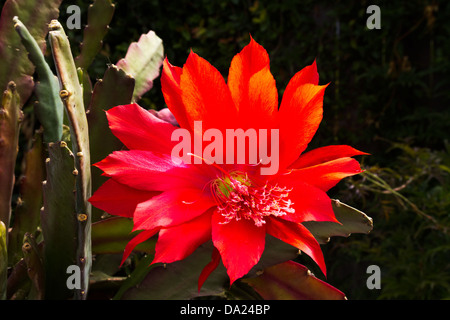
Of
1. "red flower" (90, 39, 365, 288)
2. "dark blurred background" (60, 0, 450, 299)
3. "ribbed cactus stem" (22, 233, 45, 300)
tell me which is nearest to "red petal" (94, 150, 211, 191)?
"red flower" (90, 39, 365, 288)

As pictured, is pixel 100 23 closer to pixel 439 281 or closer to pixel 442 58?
pixel 439 281

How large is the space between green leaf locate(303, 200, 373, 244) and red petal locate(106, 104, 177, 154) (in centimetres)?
19

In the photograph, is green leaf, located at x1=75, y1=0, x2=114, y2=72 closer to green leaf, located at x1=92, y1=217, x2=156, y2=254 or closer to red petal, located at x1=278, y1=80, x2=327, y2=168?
green leaf, located at x1=92, y1=217, x2=156, y2=254

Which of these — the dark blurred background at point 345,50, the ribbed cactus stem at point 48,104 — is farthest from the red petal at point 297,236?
the dark blurred background at point 345,50

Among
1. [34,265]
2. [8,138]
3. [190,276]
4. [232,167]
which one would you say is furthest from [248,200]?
[8,138]

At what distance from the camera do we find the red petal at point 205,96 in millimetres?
460

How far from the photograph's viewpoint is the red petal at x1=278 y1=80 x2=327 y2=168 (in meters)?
0.46

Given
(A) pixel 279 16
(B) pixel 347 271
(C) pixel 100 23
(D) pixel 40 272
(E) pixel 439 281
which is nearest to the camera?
(D) pixel 40 272

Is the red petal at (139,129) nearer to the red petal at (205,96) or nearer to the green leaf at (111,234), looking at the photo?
the red petal at (205,96)

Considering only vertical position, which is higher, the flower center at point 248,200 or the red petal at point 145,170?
the red petal at point 145,170

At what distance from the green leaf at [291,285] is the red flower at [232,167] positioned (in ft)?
0.44

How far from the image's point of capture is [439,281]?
1.35 metres
